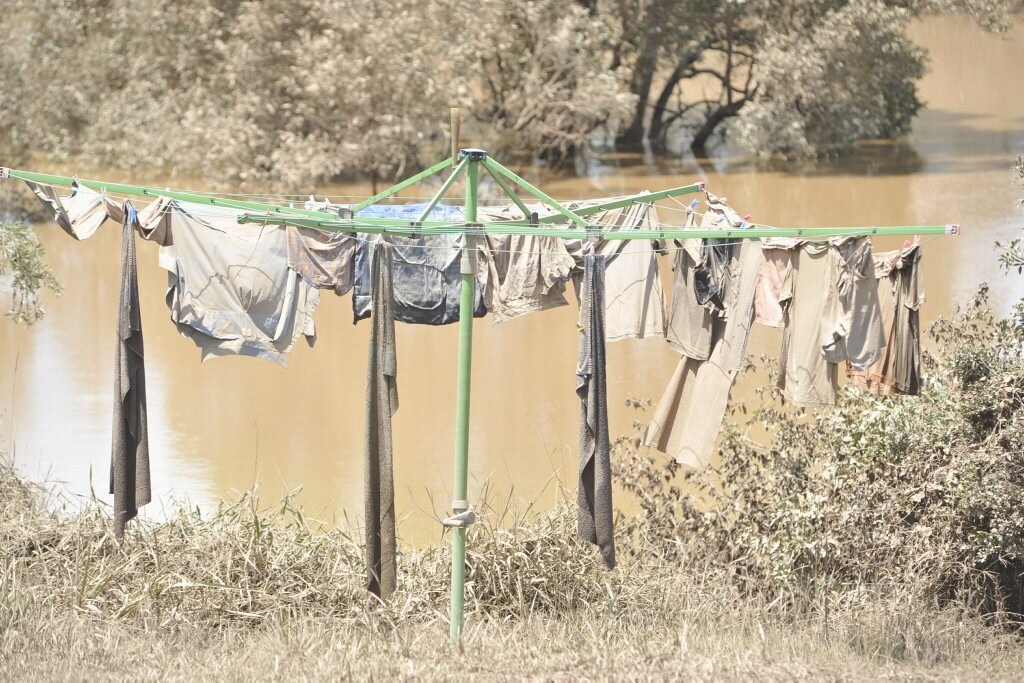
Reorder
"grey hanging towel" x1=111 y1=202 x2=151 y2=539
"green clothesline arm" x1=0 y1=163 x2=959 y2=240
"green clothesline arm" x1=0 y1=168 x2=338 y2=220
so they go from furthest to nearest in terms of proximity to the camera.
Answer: "green clothesline arm" x1=0 y1=168 x2=338 y2=220 < "grey hanging towel" x1=111 y1=202 x2=151 y2=539 < "green clothesline arm" x1=0 y1=163 x2=959 y2=240

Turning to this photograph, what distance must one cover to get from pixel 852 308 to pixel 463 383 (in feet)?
5.72

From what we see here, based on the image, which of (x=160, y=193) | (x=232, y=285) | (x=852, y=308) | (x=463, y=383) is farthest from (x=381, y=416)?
(x=852, y=308)

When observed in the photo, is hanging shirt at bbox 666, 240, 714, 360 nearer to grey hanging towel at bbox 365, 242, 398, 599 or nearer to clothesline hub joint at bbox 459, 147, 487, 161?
clothesline hub joint at bbox 459, 147, 487, 161

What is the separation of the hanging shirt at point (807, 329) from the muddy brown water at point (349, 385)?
1.78 metres

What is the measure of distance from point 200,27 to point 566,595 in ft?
45.9

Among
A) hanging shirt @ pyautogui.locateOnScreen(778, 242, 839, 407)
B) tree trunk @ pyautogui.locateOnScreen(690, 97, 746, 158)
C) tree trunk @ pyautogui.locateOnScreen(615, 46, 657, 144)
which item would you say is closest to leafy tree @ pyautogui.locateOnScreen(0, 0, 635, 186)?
tree trunk @ pyautogui.locateOnScreen(615, 46, 657, 144)

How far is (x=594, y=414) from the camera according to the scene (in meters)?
5.01

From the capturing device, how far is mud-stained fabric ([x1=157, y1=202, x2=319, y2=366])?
531 centimetres

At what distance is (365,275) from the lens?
17.9ft

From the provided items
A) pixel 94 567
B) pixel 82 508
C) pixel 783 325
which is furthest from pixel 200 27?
pixel 783 325

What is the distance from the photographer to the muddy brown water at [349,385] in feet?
27.5

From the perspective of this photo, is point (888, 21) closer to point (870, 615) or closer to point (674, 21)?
point (674, 21)

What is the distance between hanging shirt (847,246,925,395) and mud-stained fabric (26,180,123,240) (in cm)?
333

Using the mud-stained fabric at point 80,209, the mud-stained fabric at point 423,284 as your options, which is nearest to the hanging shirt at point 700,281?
the mud-stained fabric at point 423,284
